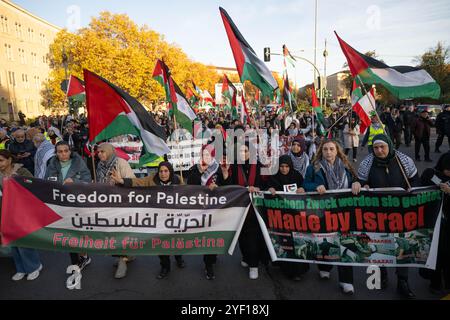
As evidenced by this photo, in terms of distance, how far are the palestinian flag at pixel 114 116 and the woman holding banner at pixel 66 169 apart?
19.2 inches

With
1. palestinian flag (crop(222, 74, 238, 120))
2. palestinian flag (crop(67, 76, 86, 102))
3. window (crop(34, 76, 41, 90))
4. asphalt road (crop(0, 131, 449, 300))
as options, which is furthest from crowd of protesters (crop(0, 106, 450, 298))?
window (crop(34, 76, 41, 90))

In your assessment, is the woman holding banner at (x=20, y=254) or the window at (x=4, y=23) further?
the window at (x=4, y=23)

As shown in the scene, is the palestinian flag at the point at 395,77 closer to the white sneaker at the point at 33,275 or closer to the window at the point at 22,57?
the white sneaker at the point at 33,275

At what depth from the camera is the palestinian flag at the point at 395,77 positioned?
4008mm

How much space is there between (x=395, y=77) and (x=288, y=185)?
208 centimetres

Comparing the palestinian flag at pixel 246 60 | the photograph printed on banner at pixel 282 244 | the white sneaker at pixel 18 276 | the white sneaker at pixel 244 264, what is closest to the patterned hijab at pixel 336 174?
the photograph printed on banner at pixel 282 244

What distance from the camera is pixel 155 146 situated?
432 cm

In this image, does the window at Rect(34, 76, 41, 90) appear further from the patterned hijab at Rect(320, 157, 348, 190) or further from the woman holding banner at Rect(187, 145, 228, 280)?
the patterned hijab at Rect(320, 157, 348, 190)

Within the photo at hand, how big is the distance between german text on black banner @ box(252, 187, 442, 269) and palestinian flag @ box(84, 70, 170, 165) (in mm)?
1873

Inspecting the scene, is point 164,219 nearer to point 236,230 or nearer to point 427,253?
point 236,230

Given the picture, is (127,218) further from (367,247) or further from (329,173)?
(367,247)

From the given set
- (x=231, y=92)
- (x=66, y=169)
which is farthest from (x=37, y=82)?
(x=66, y=169)
